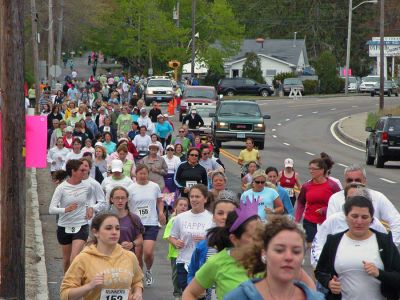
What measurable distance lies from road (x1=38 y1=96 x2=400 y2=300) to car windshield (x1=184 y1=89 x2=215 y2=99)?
3.19 meters

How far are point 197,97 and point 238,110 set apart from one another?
1154cm

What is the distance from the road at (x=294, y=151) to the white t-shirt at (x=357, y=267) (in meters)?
6.35

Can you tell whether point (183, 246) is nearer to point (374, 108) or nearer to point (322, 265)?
point (322, 265)

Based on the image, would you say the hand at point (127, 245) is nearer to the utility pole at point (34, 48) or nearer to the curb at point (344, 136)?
the utility pole at point (34, 48)

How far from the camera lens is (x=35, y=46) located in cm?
4750

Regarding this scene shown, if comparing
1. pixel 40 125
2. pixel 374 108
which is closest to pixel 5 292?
pixel 40 125

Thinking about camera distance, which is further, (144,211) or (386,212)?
(144,211)

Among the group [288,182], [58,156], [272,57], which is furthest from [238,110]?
[272,57]

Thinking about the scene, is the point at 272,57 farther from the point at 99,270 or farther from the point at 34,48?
the point at 99,270

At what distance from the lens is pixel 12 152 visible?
1291 cm

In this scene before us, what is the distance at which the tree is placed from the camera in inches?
3890

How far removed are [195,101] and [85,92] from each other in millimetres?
6278

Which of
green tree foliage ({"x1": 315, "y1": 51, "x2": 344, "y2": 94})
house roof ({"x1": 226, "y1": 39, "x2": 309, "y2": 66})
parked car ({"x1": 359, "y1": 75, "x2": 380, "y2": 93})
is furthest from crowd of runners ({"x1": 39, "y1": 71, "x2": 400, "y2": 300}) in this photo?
house roof ({"x1": 226, "y1": 39, "x2": 309, "y2": 66})

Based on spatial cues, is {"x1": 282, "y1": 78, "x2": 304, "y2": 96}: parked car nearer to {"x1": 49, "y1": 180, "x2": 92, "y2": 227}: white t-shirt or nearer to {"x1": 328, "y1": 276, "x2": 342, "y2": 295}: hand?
{"x1": 49, "y1": 180, "x2": 92, "y2": 227}: white t-shirt
